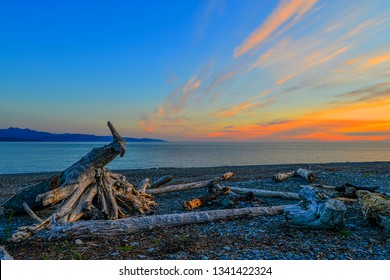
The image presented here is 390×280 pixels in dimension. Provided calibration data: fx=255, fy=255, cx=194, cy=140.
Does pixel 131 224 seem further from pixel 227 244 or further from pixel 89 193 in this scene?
pixel 89 193

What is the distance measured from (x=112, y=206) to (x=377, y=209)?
8.51 metres

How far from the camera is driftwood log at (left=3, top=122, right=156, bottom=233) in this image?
8477 mm

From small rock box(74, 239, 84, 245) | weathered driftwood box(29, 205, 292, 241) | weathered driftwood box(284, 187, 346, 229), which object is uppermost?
weathered driftwood box(284, 187, 346, 229)

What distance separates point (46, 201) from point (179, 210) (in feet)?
16.6

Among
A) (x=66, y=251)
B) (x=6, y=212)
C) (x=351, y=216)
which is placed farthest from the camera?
(x=6, y=212)

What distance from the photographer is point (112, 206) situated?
902cm

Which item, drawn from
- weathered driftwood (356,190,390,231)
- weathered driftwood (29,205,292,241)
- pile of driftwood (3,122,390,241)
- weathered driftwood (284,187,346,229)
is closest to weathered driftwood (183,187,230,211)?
pile of driftwood (3,122,390,241)

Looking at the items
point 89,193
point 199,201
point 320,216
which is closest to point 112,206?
point 89,193

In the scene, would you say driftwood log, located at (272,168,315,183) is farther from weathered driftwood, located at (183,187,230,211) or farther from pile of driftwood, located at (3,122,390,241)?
weathered driftwood, located at (183,187,230,211)

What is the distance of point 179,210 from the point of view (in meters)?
11.0

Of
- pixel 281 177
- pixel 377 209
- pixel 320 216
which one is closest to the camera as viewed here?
pixel 320 216

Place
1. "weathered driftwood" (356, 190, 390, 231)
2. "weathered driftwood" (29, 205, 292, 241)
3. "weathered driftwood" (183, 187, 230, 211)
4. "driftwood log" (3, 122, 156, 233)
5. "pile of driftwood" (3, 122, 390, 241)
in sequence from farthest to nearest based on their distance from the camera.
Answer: "weathered driftwood" (183, 187, 230, 211) < "driftwood log" (3, 122, 156, 233) < "weathered driftwood" (356, 190, 390, 231) < "pile of driftwood" (3, 122, 390, 241) < "weathered driftwood" (29, 205, 292, 241)

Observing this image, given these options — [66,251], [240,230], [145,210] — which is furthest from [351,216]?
[66,251]

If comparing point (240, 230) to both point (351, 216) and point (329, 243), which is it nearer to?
point (329, 243)
